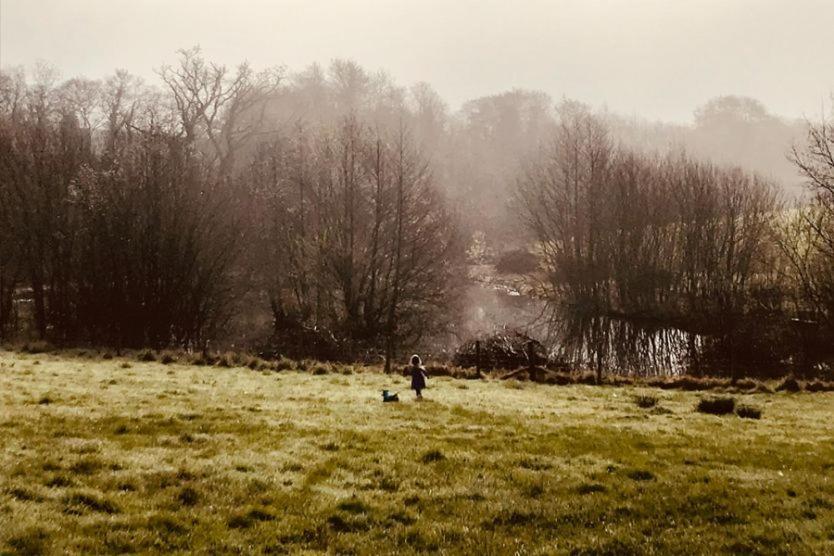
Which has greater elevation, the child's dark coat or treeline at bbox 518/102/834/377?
treeline at bbox 518/102/834/377

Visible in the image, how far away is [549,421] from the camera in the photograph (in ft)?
49.1

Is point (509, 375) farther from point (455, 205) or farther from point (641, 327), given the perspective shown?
point (455, 205)

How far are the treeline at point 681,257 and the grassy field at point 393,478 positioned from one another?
73.0ft

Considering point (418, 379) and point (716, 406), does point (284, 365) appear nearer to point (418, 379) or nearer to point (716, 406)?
point (418, 379)

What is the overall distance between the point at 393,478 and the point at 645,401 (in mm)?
12146

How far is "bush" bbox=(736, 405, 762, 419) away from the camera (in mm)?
17078

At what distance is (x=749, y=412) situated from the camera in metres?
17.2

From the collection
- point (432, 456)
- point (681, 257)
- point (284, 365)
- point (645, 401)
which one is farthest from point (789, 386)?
point (681, 257)

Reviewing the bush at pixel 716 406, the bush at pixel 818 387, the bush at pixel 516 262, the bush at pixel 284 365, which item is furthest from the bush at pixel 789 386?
the bush at pixel 516 262

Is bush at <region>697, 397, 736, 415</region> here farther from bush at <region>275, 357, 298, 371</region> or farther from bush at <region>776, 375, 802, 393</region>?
bush at <region>275, 357, 298, 371</region>

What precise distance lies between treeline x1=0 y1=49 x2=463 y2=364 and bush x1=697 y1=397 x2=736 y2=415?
18329 mm

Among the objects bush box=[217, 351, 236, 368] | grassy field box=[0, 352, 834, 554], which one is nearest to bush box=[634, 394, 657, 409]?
grassy field box=[0, 352, 834, 554]

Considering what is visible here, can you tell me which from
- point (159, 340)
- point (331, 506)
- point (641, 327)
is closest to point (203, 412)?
point (331, 506)

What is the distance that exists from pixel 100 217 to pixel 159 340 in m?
8.61
